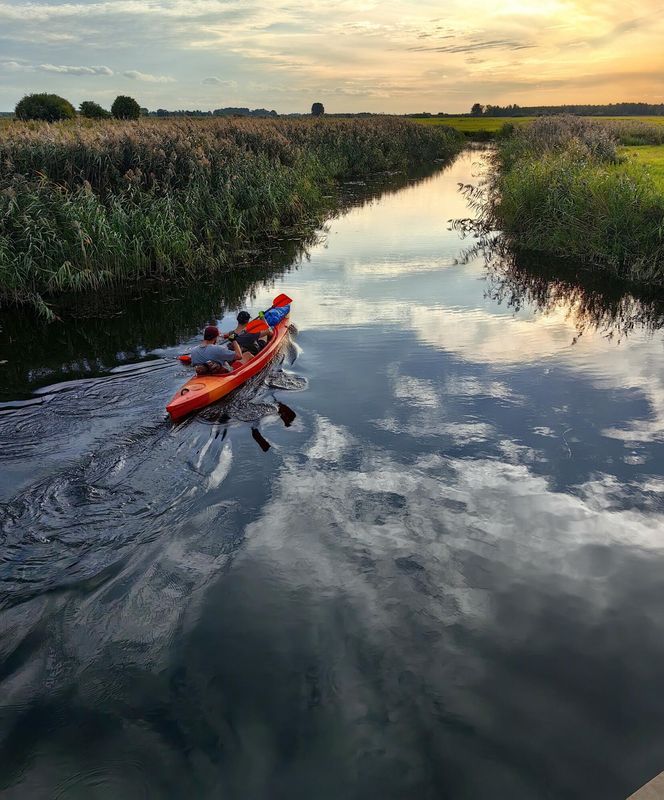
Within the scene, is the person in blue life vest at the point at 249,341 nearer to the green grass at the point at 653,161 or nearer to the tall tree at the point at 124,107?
the green grass at the point at 653,161

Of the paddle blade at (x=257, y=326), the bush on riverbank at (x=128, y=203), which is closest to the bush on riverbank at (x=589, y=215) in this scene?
the bush on riverbank at (x=128, y=203)

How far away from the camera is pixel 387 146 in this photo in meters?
37.4

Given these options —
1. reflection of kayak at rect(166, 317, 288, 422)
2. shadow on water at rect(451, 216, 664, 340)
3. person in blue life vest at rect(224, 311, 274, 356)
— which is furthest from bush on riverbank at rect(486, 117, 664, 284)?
reflection of kayak at rect(166, 317, 288, 422)

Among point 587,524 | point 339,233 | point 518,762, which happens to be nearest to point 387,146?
point 339,233

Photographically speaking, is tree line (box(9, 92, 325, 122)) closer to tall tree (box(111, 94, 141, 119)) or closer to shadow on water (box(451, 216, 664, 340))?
tall tree (box(111, 94, 141, 119))

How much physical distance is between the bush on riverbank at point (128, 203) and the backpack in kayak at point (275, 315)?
4044 mm

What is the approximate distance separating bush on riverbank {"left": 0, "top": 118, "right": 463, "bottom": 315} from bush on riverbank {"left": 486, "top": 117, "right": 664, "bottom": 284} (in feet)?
23.8

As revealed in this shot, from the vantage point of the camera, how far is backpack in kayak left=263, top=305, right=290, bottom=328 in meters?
9.89

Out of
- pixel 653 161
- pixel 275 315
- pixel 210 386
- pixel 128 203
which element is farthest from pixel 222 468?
pixel 653 161

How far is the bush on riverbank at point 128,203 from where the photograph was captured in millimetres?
11008

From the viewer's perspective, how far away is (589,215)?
14.6 metres

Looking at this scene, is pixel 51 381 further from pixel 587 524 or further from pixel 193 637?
pixel 587 524

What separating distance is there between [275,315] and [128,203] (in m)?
5.60

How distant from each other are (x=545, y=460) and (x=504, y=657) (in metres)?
2.90
